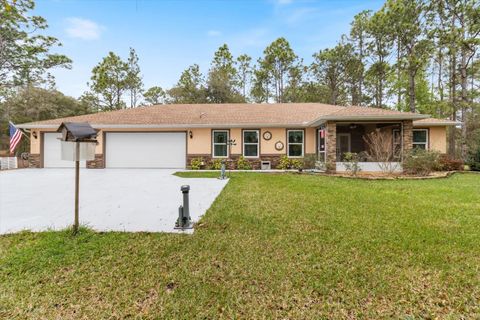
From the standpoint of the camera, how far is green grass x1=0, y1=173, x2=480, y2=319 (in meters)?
2.04

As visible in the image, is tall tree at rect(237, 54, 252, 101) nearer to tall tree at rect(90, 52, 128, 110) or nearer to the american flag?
tall tree at rect(90, 52, 128, 110)

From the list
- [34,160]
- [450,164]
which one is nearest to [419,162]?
[450,164]

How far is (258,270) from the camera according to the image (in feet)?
8.51

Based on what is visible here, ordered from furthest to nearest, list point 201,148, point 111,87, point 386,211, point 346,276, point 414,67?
point 111,87
point 414,67
point 201,148
point 386,211
point 346,276

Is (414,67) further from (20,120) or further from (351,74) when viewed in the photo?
(20,120)

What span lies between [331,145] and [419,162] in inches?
145

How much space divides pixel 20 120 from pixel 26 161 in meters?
14.3

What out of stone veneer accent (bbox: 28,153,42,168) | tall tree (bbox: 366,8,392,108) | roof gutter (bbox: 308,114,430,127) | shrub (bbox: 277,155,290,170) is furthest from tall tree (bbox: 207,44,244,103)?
roof gutter (bbox: 308,114,430,127)

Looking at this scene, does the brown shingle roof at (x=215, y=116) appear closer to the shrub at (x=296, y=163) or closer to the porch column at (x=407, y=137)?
the porch column at (x=407, y=137)

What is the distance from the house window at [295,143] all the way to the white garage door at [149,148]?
6.21 m

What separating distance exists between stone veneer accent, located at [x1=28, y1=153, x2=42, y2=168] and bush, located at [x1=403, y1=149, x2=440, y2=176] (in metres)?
19.7

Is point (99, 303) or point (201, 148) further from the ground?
point (201, 148)

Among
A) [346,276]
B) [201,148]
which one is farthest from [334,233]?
[201,148]

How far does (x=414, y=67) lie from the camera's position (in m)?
17.3
